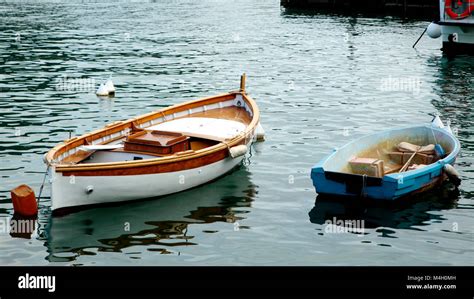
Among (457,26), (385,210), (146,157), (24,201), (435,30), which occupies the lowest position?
(385,210)

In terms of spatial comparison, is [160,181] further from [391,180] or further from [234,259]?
[391,180]

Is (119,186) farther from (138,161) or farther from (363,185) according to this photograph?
(363,185)

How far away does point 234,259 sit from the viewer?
1667cm

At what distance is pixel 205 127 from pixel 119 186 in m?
5.22

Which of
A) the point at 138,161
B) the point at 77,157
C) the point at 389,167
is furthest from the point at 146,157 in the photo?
the point at 389,167

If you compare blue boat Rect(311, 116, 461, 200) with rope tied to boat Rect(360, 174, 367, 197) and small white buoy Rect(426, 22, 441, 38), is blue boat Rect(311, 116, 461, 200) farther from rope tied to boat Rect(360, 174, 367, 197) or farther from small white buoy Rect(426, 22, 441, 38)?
small white buoy Rect(426, 22, 441, 38)

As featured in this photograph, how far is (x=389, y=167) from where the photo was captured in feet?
72.8

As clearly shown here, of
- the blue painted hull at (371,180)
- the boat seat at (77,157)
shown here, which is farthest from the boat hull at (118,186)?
the blue painted hull at (371,180)

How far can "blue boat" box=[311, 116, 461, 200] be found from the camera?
1948 cm

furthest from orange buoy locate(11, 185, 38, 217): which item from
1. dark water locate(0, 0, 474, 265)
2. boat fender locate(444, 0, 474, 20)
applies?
boat fender locate(444, 0, 474, 20)

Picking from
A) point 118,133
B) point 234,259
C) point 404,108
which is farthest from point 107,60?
point 234,259

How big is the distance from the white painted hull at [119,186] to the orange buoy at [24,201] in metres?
0.65
